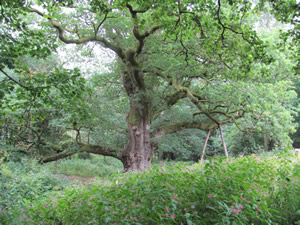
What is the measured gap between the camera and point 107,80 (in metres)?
11.2

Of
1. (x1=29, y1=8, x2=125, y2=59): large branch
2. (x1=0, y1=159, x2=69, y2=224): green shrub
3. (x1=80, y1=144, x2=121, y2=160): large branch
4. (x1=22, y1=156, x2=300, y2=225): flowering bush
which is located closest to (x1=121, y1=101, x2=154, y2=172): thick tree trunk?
(x1=80, y1=144, x2=121, y2=160): large branch

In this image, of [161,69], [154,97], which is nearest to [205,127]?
[154,97]

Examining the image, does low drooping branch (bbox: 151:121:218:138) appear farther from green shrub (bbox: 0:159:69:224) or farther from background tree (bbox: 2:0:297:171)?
green shrub (bbox: 0:159:69:224)

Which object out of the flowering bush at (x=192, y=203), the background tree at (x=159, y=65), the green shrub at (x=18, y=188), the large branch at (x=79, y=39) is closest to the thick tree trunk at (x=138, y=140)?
the background tree at (x=159, y=65)

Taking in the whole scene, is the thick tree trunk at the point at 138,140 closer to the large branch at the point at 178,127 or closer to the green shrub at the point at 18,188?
the large branch at the point at 178,127

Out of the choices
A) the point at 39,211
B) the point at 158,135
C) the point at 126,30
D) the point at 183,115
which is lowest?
the point at 39,211

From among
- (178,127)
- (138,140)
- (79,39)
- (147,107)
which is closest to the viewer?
(79,39)

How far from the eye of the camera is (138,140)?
10.8 m

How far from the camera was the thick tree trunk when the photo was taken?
1055 cm

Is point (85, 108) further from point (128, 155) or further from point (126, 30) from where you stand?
point (128, 155)

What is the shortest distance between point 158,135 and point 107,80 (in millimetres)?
3642

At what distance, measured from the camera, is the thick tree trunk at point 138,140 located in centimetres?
1055

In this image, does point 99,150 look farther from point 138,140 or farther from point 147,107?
point 147,107

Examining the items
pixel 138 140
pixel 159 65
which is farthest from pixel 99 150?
pixel 159 65
